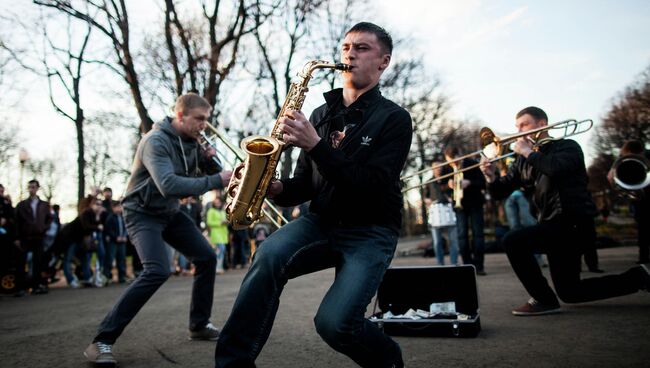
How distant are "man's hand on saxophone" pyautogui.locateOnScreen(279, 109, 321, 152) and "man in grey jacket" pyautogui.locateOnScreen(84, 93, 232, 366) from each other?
179cm

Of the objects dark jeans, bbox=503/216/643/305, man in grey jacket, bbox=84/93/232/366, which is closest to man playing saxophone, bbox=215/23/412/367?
man in grey jacket, bbox=84/93/232/366

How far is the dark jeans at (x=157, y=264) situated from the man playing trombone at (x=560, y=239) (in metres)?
3.33

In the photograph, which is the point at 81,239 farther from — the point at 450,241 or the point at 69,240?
the point at 450,241

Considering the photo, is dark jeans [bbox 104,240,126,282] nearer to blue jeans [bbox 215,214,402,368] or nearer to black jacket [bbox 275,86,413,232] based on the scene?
black jacket [bbox 275,86,413,232]

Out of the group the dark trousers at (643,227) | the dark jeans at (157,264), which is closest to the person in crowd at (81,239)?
the dark jeans at (157,264)

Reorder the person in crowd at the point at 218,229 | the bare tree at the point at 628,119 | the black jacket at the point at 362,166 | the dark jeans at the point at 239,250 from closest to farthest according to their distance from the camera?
1. the black jacket at the point at 362,166
2. the person in crowd at the point at 218,229
3. the dark jeans at the point at 239,250
4. the bare tree at the point at 628,119

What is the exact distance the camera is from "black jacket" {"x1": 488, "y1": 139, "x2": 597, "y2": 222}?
5156 millimetres

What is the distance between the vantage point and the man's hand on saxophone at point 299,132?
263 cm

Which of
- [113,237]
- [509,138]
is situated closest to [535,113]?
[509,138]

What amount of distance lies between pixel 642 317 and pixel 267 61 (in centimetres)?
1913

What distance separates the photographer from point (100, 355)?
3.80m

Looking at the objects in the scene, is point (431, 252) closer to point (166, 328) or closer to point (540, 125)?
point (540, 125)

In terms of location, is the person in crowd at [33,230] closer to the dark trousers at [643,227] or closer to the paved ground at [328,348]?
the paved ground at [328,348]

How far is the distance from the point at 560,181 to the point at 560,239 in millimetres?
640
